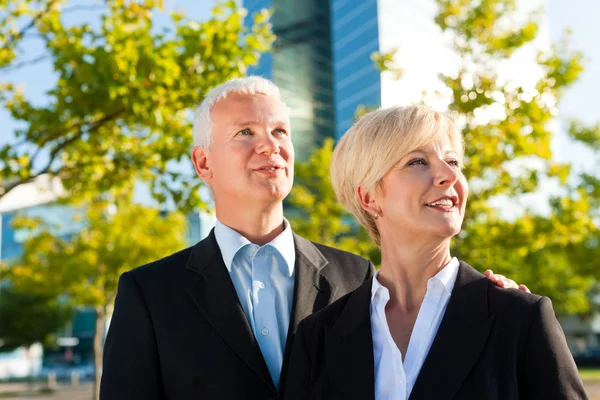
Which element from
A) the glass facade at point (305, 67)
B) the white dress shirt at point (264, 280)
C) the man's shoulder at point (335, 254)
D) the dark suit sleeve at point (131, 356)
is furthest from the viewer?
the glass facade at point (305, 67)

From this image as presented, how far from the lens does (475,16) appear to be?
11.4 meters

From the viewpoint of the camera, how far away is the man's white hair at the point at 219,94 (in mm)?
2877

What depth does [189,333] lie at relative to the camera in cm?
258

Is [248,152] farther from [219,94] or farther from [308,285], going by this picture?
[308,285]

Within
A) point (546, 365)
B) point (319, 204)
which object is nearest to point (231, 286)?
point (546, 365)

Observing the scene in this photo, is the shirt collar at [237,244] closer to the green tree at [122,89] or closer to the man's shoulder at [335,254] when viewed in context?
the man's shoulder at [335,254]

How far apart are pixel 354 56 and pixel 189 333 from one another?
56.2 metres

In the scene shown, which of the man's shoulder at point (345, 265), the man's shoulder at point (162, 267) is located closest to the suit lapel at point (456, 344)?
the man's shoulder at point (345, 265)

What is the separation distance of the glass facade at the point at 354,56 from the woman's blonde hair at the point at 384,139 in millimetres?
51274

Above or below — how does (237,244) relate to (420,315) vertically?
above

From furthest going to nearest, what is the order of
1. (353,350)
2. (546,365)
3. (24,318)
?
(24,318), (353,350), (546,365)

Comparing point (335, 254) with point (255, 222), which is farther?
point (335, 254)

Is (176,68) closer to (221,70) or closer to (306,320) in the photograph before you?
(221,70)

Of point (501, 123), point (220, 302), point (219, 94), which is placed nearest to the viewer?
point (220, 302)
